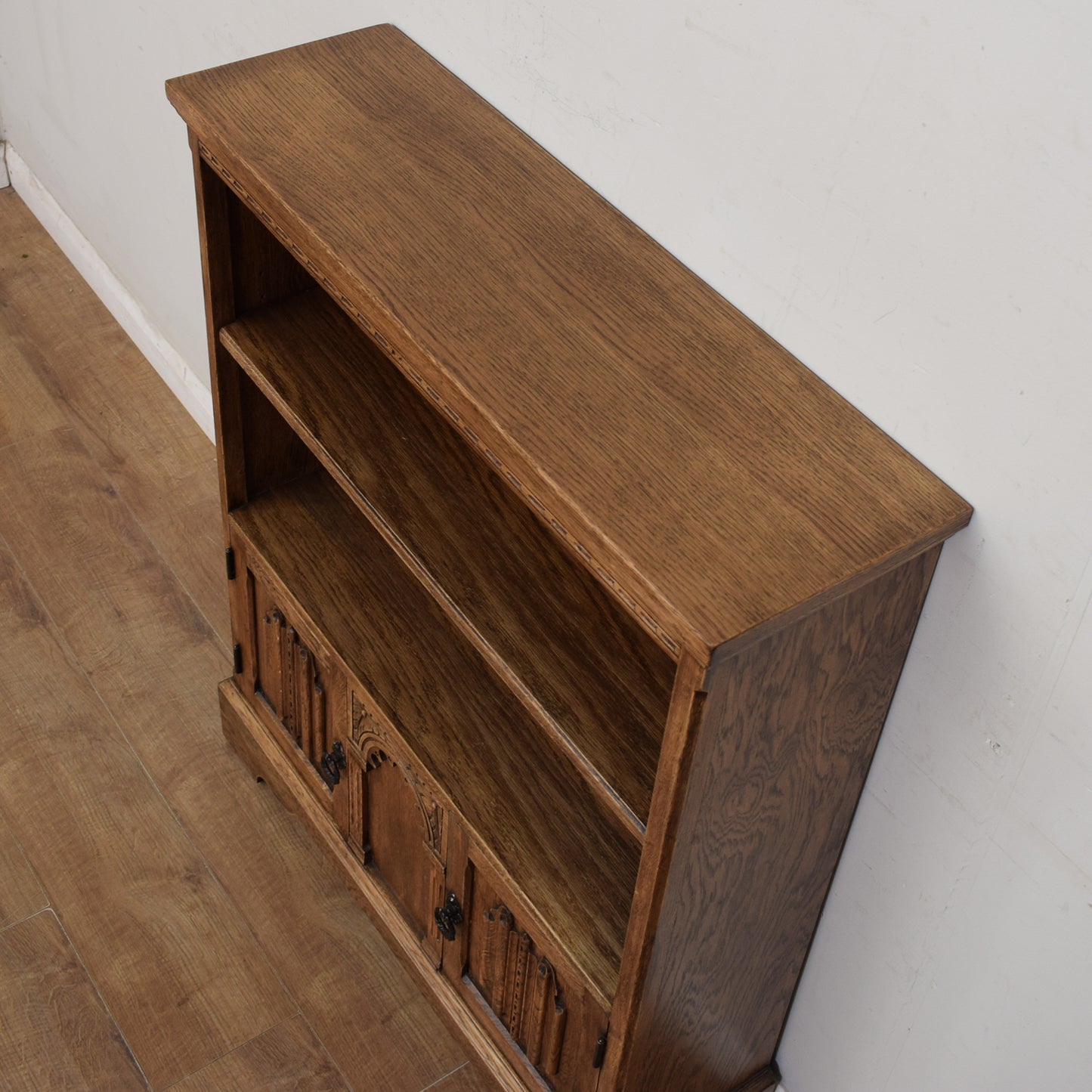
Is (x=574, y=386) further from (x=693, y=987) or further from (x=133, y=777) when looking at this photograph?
(x=133, y=777)

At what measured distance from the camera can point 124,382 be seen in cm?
254

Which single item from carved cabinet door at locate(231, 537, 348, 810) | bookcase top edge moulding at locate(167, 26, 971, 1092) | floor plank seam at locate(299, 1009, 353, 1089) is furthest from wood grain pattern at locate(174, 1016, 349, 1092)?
carved cabinet door at locate(231, 537, 348, 810)

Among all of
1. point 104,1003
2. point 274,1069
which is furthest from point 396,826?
point 104,1003

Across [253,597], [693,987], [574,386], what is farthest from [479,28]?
[693,987]

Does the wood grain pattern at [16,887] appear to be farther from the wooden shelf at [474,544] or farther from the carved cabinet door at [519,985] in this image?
the wooden shelf at [474,544]

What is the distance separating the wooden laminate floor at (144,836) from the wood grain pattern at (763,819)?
422mm

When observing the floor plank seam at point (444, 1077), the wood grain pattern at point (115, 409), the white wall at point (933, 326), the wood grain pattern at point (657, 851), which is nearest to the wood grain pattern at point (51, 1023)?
the floor plank seam at point (444, 1077)

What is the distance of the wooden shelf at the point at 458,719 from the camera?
1305mm

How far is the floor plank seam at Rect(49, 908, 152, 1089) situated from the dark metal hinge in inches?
24.2

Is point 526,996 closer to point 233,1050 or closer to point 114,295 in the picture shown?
point 233,1050

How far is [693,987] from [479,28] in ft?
3.12

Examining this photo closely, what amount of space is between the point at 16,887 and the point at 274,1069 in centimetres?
44

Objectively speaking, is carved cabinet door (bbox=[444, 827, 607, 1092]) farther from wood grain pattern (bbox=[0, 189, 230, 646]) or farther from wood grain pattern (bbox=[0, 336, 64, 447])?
wood grain pattern (bbox=[0, 336, 64, 447])

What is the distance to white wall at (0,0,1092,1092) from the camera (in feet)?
2.93
